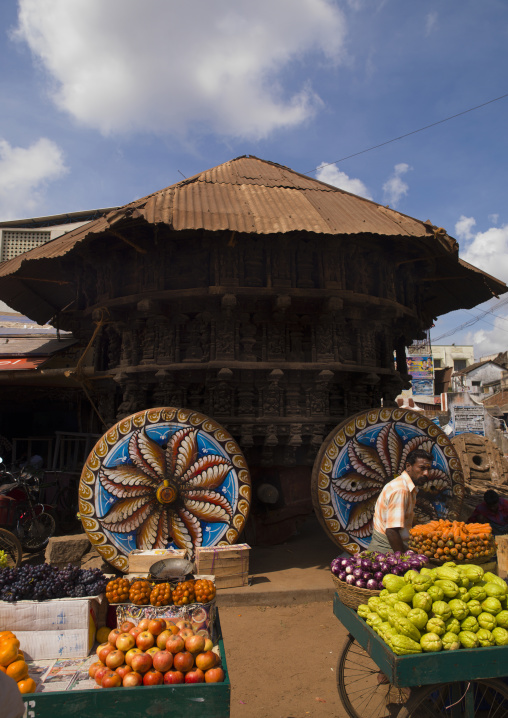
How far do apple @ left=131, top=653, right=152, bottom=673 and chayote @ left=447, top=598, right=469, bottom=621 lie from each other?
6.91ft

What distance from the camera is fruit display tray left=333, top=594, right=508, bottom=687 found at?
2.92 m

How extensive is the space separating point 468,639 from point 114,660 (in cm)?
237

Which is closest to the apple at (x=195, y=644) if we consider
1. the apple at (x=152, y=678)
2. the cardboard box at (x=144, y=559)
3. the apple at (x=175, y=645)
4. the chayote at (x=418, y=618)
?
the apple at (x=175, y=645)

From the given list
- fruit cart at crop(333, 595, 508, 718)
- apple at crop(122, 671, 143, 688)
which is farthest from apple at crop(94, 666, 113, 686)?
fruit cart at crop(333, 595, 508, 718)

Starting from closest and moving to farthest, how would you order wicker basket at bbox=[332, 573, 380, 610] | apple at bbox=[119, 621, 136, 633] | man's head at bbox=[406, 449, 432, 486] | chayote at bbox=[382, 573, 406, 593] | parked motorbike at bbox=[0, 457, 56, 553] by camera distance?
apple at bbox=[119, 621, 136, 633] → chayote at bbox=[382, 573, 406, 593] → wicker basket at bbox=[332, 573, 380, 610] → man's head at bbox=[406, 449, 432, 486] → parked motorbike at bbox=[0, 457, 56, 553]

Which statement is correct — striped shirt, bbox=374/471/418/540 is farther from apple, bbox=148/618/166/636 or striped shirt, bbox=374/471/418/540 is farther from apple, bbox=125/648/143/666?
apple, bbox=125/648/143/666

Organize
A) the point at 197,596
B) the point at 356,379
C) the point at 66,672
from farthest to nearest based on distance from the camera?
the point at 356,379 → the point at 197,596 → the point at 66,672

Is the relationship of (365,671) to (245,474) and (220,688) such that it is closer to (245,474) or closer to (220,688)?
(220,688)

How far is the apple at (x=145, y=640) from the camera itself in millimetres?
3244

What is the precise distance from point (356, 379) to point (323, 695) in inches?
181

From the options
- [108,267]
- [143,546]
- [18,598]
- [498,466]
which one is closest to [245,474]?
[143,546]

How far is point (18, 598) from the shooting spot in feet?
11.8

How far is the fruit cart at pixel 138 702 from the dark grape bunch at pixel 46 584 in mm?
854

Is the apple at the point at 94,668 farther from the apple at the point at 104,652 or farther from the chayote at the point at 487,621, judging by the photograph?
the chayote at the point at 487,621
